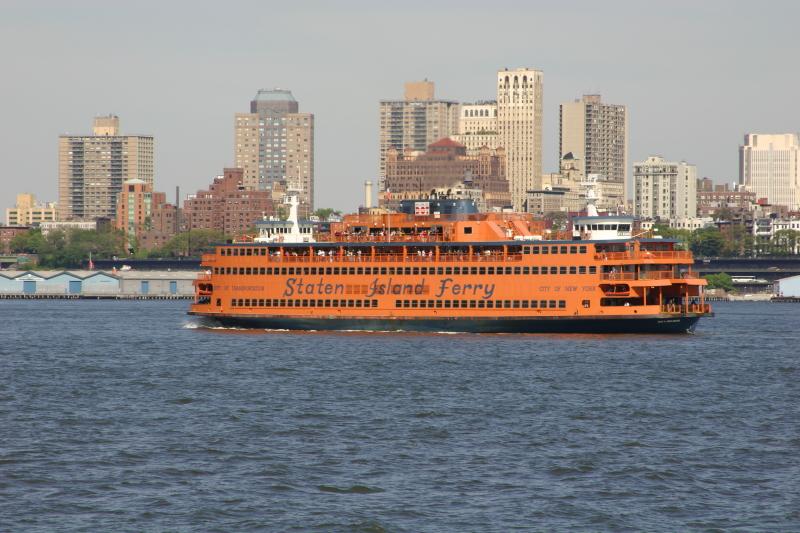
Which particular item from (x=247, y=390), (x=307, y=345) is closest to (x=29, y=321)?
(x=307, y=345)

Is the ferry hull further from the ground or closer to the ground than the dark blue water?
further from the ground

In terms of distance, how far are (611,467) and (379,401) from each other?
46.8 ft

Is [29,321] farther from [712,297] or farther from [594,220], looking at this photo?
[712,297]

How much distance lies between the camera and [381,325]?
3374 inches

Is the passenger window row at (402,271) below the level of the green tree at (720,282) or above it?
above

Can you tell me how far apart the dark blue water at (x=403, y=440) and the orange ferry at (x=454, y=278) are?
7.60m

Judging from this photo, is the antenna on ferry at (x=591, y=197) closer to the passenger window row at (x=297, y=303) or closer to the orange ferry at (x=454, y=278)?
the orange ferry at (x=454, y=278)

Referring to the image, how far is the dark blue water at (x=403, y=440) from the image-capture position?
33156mm

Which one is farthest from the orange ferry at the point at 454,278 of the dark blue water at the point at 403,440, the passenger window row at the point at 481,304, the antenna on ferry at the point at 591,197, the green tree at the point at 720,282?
the green tree at the point at 720,282

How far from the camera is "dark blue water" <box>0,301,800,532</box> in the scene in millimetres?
33156

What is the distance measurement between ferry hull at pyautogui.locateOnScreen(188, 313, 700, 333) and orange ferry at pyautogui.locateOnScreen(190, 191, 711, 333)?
0.06 metres

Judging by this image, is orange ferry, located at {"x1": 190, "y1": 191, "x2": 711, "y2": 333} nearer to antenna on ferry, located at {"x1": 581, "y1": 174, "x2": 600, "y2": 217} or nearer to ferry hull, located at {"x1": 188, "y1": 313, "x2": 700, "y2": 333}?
ferry hull, located at {"x1": 188, "y1": 313, "x2": 700, "y2": 333}

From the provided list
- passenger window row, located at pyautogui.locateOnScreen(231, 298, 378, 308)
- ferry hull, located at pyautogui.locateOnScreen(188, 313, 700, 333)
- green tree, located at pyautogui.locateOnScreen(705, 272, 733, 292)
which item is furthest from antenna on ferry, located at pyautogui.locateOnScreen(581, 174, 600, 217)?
green tree, located at pyautogui.locateOnScreen(705, 272, 733, 292)

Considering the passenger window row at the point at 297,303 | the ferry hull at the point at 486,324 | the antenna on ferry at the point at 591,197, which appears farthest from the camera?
the passenger window row at the point at 297,303
